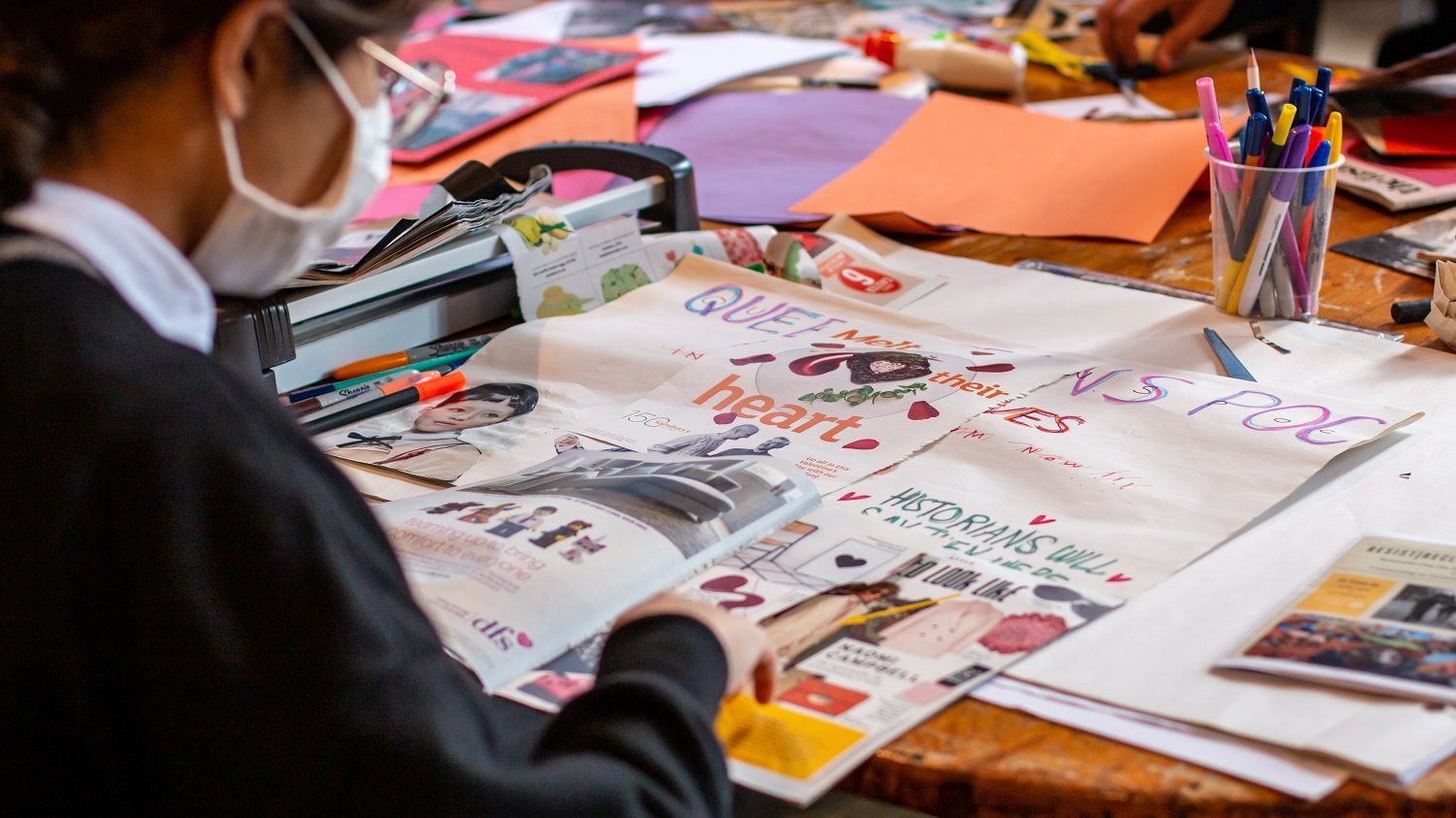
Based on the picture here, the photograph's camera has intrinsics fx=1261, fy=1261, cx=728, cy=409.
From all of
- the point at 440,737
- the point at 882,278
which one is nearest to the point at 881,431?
the point at 882,278

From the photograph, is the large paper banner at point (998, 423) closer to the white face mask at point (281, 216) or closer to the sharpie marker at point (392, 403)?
the sharpie marker at point (392, 403)

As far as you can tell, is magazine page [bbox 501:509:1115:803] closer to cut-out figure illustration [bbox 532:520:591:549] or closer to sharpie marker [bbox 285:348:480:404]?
cut-out figure illustration [bbox 532:520:591:549]

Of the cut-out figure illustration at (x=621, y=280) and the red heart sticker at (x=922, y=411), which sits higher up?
the cut-out figure illustration at (x=621, y=280)

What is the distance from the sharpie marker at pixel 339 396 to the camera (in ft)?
2.90

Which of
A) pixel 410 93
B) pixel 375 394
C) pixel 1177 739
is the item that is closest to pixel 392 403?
pixel 375 394

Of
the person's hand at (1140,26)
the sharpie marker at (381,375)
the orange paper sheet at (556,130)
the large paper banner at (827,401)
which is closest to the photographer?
the large paper banner at (827,401)

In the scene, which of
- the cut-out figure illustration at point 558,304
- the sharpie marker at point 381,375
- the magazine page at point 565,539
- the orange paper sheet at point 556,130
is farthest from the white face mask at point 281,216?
the orange paper sheet at point 556,130

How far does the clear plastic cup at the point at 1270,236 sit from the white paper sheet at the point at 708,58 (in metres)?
0.79

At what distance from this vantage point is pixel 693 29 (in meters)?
2.00

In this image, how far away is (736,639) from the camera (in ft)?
1.81

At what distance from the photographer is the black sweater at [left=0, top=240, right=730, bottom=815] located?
0.42 m

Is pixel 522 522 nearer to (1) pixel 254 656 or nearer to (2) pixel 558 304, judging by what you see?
(1) pixel 254 656

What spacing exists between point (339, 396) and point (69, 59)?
0.49 m

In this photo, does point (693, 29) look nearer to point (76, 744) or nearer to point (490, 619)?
point (490, 619)
